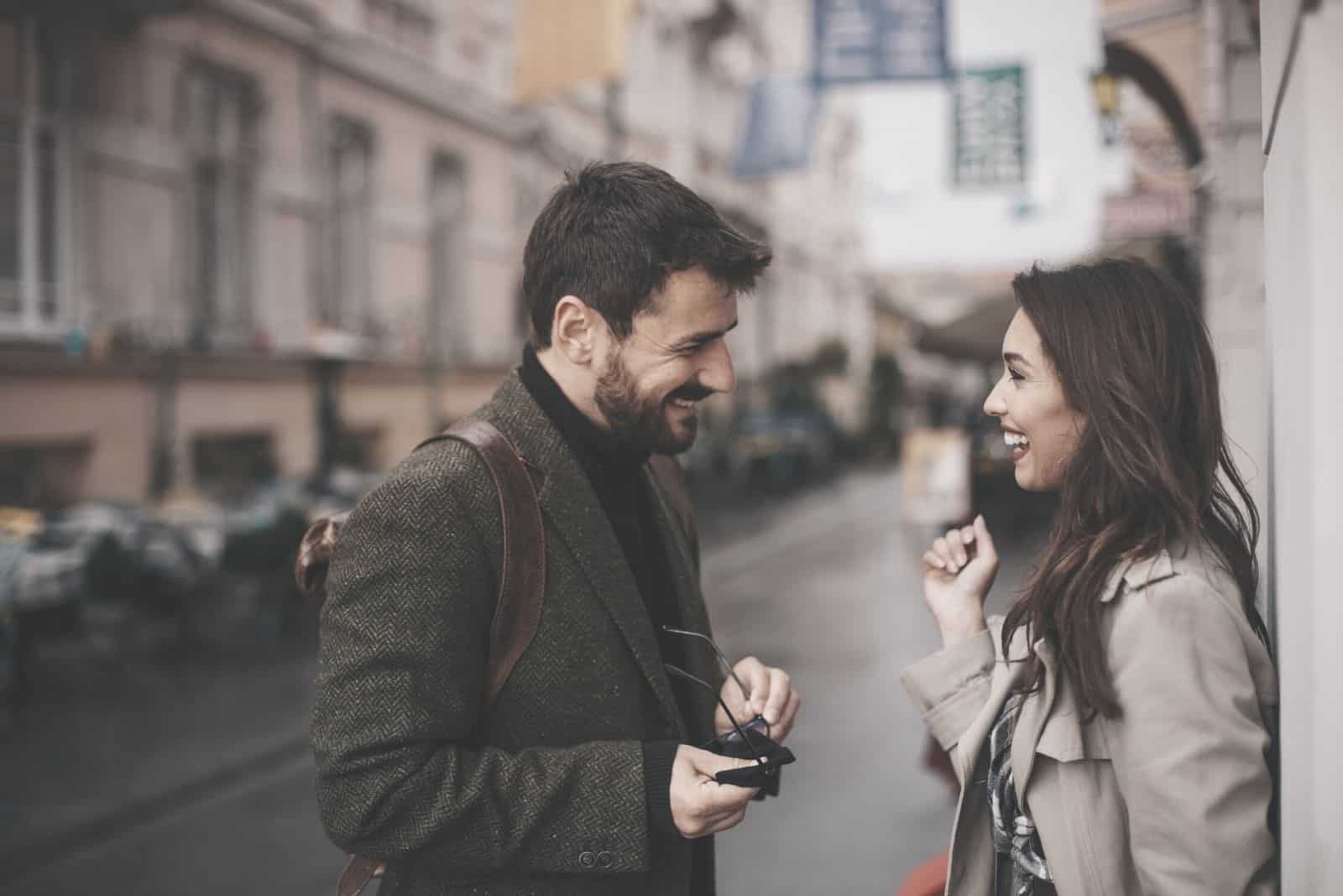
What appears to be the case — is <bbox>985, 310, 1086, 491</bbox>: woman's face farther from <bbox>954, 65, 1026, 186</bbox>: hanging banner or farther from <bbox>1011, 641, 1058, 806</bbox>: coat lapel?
<bbox>954, 65, 1026, 186</bbox>: hanging banner

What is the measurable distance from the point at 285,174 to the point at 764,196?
2231 centimetres

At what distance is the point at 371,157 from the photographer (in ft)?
50.6

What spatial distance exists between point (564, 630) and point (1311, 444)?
99 cm

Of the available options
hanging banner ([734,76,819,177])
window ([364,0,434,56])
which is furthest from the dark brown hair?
window ([364,0,434,56])

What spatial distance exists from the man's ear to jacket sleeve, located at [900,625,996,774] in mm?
749

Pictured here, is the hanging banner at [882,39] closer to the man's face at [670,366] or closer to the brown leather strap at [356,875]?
the man's face at [670,366]

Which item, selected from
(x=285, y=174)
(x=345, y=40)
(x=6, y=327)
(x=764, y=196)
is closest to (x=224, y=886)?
(x=6, y=327)

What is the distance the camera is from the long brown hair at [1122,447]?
1527 millimetres

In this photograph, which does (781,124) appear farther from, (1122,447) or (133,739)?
(1122,447)

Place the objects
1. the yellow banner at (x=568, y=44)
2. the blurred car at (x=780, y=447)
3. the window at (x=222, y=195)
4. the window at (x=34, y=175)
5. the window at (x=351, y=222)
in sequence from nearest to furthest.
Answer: the yellow banner at (x=568, y=44), the window at (x=34, y=175), the window at (x=222, y=195), the window at (x=351, y=222), the blurred car at (x=780, y=447)

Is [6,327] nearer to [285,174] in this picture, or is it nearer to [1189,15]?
[285,174]

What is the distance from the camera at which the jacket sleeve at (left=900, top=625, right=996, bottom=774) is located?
187cm

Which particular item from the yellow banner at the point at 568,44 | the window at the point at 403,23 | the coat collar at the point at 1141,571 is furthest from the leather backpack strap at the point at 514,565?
the window at the point at 403,23

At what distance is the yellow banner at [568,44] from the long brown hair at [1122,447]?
8443 mm
